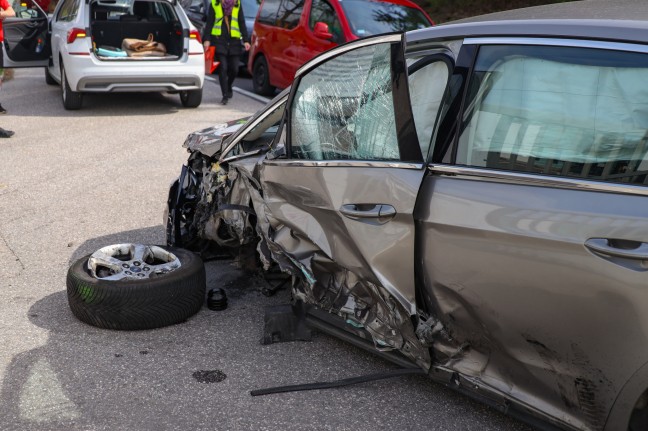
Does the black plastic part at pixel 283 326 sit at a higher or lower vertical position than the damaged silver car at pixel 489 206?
lower

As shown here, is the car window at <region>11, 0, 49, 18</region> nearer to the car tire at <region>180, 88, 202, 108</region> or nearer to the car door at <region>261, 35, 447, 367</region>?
the car tire at <region>180, 88, 202, 108</region>

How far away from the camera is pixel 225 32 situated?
467 inches

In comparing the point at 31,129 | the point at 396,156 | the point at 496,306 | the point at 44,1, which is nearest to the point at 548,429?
the point at 496,306

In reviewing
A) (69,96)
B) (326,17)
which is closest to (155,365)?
(326,17)

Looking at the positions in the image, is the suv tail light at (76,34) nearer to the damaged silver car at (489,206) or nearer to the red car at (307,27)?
the red car at (307,27)

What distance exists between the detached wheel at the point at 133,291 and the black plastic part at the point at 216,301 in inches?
3.6

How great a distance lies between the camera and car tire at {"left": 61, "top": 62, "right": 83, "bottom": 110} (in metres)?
11.3

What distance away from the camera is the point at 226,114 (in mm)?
11484

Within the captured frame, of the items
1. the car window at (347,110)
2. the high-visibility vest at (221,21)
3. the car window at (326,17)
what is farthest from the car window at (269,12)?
the car window at (347,110)

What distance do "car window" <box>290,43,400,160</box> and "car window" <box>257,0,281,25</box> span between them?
8.80 metres

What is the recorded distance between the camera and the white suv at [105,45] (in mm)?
10766

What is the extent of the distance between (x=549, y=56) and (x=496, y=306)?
100 cm

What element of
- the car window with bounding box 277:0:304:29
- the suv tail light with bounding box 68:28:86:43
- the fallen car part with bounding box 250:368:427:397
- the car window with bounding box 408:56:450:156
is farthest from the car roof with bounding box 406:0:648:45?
the car window with bounding box 277:0:304:29

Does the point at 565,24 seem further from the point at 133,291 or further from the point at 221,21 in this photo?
the point at 221,21
